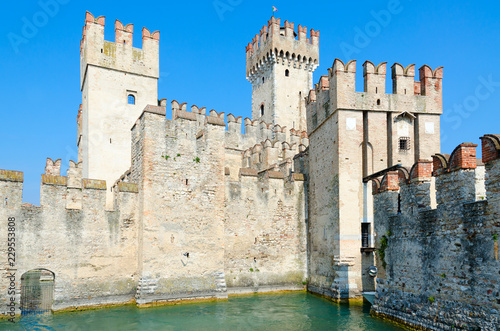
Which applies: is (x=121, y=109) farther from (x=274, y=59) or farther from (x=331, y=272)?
(x=274, y=59)

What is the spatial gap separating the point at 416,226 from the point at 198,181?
924 centimetres

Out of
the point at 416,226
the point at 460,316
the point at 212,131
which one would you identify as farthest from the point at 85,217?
the point at 460,316

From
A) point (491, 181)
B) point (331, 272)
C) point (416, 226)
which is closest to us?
point (491, 181)

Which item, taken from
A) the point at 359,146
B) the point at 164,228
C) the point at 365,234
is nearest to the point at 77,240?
the point at 164,228

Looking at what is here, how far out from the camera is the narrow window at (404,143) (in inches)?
766

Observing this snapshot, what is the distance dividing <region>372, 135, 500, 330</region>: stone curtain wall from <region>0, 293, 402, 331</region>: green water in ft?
4.51

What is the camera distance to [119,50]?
24.8 m

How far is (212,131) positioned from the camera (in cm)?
1948

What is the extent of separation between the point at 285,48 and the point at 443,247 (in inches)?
1207

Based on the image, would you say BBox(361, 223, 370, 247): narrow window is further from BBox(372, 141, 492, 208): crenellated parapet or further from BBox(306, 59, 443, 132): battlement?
BBox(372, 141, 492, 208): crenellated parapet

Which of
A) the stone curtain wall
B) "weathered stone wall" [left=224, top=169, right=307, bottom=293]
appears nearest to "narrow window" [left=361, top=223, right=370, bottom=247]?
the stone curtain wall

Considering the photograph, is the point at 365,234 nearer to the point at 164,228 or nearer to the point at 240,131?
the point at 164,228

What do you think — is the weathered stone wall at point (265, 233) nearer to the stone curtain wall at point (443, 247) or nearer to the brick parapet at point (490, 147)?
the stone curtain wall at point (443, 247)

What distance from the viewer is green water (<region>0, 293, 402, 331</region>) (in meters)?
14.1
